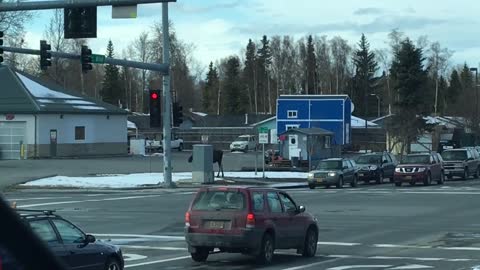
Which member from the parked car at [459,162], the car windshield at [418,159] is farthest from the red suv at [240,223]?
the parked car at [459,162]

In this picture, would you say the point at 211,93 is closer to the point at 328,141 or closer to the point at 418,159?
the point at 328,141

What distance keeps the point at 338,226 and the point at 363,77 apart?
128803mm

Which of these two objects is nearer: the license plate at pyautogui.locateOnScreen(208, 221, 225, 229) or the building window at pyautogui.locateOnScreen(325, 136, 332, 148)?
the license plate at pyautogui.locateOnScreen(208, 221, 225, 229)

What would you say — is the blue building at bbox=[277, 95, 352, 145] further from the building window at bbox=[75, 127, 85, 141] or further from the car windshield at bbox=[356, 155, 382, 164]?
the car windshield at bbox=[356, 155, 382, 164]

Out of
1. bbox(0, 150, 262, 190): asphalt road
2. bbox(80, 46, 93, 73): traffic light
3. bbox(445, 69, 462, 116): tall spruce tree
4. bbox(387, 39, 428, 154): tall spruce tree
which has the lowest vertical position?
bbox(0, 150, 262, 190): asphalt road

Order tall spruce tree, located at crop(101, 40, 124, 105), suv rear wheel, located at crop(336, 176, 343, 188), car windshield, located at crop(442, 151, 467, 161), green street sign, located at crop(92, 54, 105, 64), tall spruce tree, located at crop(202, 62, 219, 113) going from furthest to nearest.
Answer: tall spruce tree, located at crop(202, 62, 219, 113), tall spruce tree, located at crop(101, 40, 124, 105), car windshield, located at crop(442, 151, 467, 161), suv rear wheel, located at crop(336, 176, 343, 188), green street sign, located at crop(92, 54, 105, 64)

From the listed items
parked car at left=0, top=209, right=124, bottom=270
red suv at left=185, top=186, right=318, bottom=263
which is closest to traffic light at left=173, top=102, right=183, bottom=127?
red suv at left=185, top=186, right=318, bottom=263

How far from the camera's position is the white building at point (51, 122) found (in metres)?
71.6

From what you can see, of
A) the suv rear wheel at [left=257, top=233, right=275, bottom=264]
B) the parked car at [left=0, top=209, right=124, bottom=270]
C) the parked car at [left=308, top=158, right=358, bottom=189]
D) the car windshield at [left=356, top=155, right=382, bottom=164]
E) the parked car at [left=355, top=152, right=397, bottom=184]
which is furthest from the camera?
the car windshield at [left=356, top=155, right=382, bottom=164]

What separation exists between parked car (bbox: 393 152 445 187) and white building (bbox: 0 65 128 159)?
33494 mm

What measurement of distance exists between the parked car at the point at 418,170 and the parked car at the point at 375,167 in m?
2.67

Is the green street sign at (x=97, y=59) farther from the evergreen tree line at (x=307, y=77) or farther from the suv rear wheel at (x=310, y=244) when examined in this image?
the evergreen tree line at (x=307, y=77)

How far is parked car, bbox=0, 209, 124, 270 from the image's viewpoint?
12062mm

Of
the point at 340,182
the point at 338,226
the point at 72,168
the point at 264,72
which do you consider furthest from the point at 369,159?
the point at 264,72
